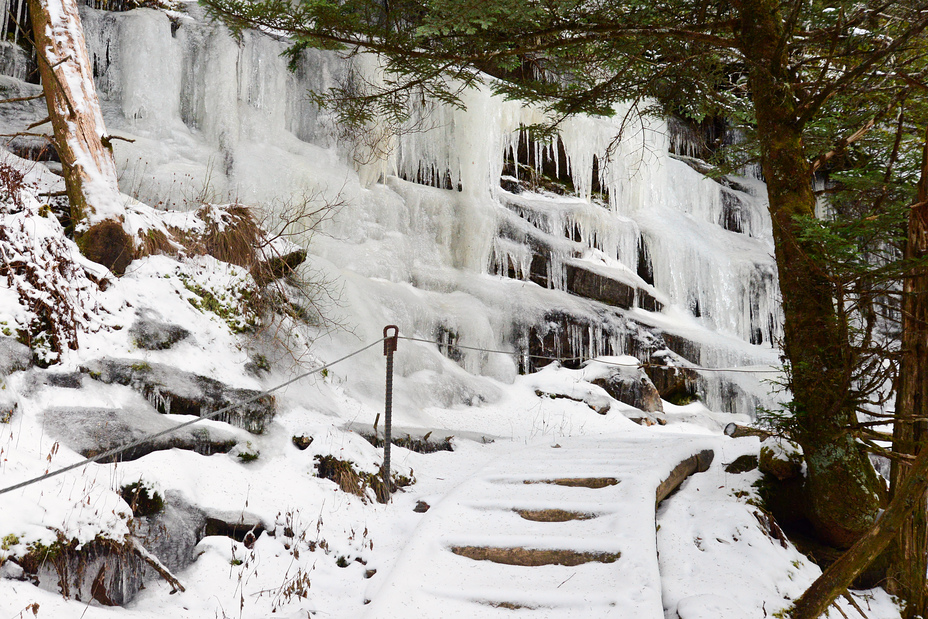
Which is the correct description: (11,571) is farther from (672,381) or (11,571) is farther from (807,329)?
(672,381)

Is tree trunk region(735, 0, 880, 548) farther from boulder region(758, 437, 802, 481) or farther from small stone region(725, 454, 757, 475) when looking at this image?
small stone region(725, 454, 757, 475)

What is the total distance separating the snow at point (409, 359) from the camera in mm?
3174

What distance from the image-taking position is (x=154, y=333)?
485cm

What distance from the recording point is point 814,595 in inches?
107

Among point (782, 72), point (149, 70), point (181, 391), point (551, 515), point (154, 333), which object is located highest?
point (149, 70)

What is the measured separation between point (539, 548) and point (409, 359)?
209 inches

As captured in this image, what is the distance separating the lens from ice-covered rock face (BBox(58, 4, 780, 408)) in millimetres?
9445

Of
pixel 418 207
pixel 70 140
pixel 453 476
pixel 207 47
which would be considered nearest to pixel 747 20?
pixel 453 476

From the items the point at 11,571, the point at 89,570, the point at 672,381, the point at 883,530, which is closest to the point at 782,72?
the point at 883,530

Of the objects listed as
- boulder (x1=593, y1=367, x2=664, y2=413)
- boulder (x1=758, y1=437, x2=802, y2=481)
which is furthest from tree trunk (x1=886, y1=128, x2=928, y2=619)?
boulder (x1=593, y1=367, x2=664, y2=413)

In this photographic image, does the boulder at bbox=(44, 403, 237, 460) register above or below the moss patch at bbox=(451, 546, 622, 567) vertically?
above

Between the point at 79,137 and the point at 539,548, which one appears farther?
the point at 79,137

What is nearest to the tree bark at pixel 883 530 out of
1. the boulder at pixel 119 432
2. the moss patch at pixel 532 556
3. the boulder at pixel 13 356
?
the moss patch at pixel 532 556

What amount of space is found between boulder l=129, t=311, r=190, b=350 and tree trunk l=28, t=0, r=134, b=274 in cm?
64
